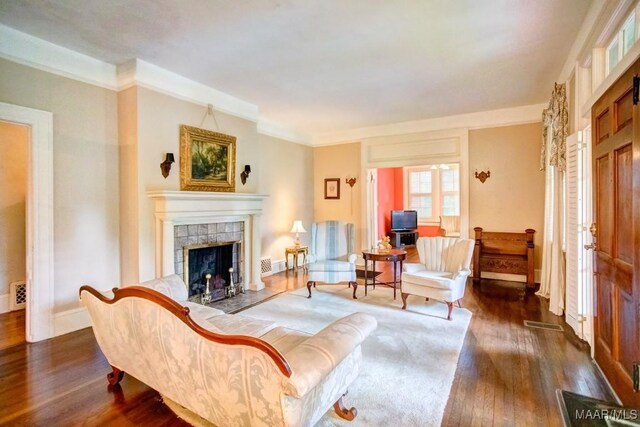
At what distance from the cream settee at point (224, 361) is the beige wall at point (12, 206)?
288 cm

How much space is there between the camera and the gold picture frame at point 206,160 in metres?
3.99

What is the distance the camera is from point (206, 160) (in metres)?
4.25

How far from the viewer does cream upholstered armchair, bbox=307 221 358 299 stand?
449 cm

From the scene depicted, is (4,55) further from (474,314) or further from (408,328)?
(474,314)

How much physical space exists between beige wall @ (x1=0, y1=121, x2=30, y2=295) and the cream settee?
288 centimetres

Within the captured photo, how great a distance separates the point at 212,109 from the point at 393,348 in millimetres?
3790

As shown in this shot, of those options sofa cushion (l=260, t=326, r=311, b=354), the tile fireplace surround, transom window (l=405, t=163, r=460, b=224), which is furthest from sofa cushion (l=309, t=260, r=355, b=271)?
transom window (l=405, t=163, r=460, b=224)

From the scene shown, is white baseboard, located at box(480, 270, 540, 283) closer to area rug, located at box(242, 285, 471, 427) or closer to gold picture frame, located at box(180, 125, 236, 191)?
area rug, located at box(242, 285, 471, 427)

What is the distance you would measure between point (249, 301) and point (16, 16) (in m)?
3.73

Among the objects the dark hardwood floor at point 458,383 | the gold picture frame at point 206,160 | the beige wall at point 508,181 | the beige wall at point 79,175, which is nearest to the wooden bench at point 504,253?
the beige wall at point 508,181

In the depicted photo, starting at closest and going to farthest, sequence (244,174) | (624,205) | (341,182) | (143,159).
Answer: (624,205) → (143,159) → (244,174) → (341,182)

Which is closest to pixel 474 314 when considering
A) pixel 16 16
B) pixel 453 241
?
pixel 453 241

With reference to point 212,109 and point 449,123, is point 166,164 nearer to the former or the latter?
point 212,109

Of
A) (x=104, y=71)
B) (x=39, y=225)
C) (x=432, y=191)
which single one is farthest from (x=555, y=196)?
(x=39, y=225)
